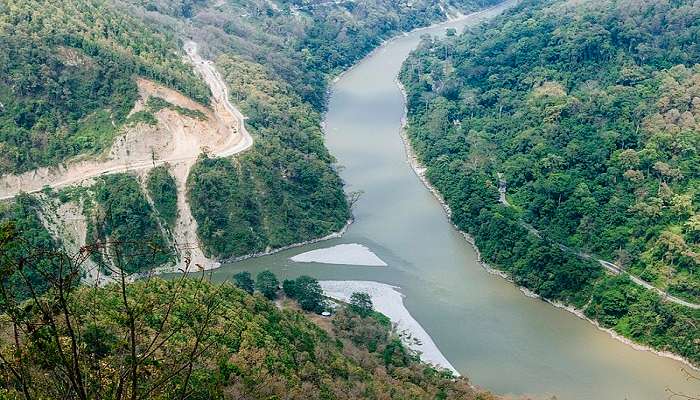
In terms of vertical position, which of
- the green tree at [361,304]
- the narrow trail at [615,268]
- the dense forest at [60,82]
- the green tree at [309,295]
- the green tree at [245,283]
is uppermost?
the dense forest at [60,82]

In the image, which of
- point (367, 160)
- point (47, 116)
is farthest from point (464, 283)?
point (47, 116)

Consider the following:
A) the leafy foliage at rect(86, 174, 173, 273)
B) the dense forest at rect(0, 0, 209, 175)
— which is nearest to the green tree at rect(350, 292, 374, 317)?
the leafy foliage at rect(86, 174, 173, 273)

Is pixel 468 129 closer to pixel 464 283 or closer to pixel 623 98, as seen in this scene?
pixel 623 98

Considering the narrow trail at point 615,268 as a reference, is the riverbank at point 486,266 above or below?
below

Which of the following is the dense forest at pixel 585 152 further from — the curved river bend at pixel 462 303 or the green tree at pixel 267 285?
the green tree at pixel 267 285

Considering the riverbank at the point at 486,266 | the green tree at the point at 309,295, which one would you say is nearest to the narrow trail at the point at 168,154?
the green tree at the point at 309,295
